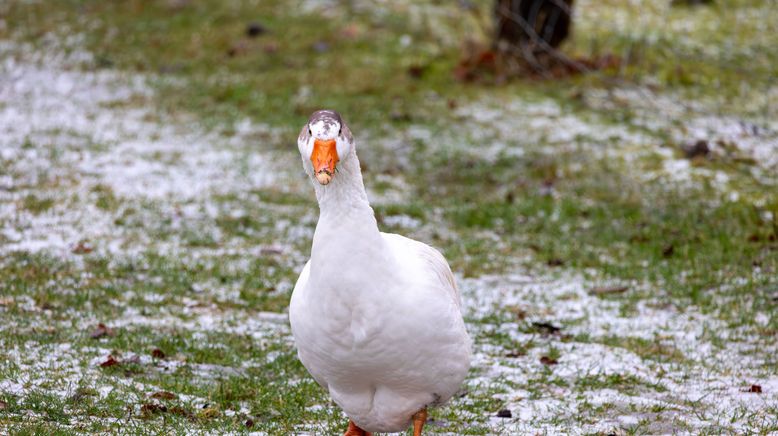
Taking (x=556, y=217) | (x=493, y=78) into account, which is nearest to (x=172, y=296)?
(x=556, y=217)

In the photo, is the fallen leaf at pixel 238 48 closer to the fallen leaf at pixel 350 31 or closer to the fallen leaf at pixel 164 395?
the fallen leaf at pixel 350 31

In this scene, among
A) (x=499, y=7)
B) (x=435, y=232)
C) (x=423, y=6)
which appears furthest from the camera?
(x=423, y=6)

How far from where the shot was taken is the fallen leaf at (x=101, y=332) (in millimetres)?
7064

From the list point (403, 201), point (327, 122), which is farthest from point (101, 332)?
point (403, 201)

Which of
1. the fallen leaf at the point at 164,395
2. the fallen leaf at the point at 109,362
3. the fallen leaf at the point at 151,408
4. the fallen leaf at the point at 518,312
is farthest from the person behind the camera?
the fallen leaf at the point at 518,312

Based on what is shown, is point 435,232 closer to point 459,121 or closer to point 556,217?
point 556,217

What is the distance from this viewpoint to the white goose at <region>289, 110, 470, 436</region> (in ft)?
14.0

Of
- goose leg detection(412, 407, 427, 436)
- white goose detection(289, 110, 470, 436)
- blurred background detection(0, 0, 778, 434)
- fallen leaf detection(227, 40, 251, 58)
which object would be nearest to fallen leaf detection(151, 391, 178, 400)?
blurred background detection(0, 0, 778, 434)

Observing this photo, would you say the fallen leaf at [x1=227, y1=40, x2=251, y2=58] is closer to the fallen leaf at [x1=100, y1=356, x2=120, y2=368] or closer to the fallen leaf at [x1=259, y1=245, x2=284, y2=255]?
the fallen leaf at [x1=259, y1=245, x2=284, y2=255]

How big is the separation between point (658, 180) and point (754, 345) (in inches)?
188

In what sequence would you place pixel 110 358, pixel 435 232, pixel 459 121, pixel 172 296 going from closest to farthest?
pixel 110 358, pixel 172 296, pixel 435 232, pixel 459 121

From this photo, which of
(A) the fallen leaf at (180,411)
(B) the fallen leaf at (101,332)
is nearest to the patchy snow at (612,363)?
(A) the fallen leaf at (180,411)

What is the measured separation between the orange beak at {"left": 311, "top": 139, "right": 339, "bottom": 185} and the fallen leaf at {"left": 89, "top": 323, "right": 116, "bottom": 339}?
3.67m

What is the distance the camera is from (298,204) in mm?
11438
